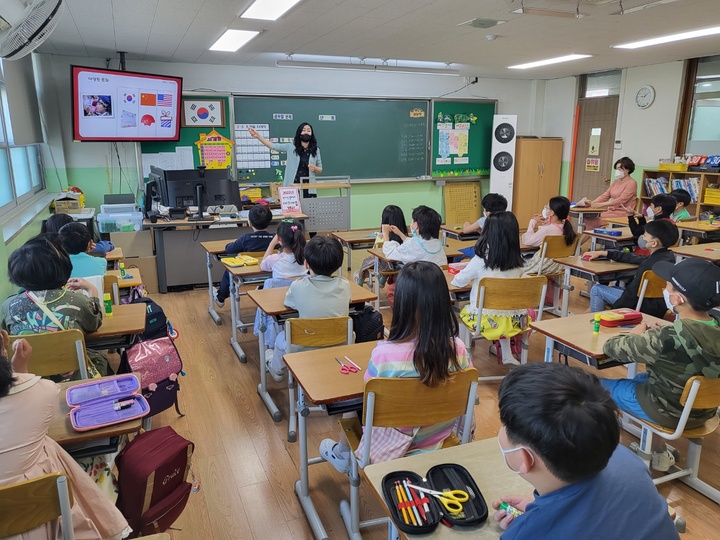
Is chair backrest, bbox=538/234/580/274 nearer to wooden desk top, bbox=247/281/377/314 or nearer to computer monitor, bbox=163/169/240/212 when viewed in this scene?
wooden desk top, bbox=247/281/377/314

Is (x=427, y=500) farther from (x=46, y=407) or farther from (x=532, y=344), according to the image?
(x=532, y=344)

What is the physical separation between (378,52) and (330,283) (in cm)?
456

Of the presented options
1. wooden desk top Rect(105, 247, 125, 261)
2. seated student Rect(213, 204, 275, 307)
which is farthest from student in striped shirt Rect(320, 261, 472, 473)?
wooden desk top Rect(105, 247, 125, 261)

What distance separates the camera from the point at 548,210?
5.00 m

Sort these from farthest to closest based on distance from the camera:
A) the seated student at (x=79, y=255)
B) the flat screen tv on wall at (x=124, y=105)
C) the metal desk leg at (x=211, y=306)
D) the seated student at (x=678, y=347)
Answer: the flat screen tv on wall at (x=124, y=105), the metal desk leg at (x=211, y=306), the seated student at (x=79, y=255), the seated student at (x=678, y=347)


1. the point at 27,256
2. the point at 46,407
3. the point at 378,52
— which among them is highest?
the point at 378,52

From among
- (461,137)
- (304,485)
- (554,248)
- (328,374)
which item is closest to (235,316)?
(304,485)

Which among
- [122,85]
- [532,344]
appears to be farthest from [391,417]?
[122,85]

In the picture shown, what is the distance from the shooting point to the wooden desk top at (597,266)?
4016mm

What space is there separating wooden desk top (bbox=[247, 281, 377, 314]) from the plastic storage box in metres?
3.03

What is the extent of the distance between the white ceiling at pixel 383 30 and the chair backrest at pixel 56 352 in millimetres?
3131

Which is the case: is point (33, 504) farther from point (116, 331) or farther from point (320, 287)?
point (320, 287)

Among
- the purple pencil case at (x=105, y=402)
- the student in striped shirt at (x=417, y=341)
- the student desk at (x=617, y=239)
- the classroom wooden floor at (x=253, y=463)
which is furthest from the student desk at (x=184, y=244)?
the student in striped shirt at (x=417, y=341)

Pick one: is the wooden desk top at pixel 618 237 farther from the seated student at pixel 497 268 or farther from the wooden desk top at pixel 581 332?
the wooden desk top at pixel 581 332
